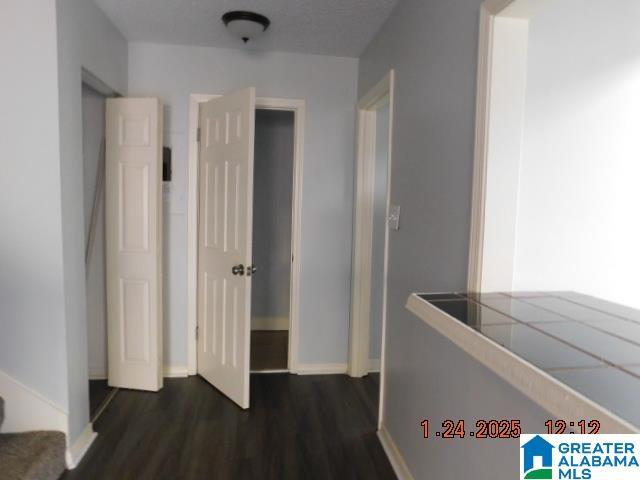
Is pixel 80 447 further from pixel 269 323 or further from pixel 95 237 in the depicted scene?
pixel 269 323

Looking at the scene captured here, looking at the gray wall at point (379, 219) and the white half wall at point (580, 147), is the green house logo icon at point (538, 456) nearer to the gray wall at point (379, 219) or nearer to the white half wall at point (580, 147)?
the white half wall at point (580, 147)

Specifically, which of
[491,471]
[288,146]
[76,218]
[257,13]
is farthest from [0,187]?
[288,146]

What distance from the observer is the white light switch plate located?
2.27m

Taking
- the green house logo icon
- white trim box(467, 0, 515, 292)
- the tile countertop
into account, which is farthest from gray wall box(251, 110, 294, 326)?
the green house logo icon

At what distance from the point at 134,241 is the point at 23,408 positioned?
3.69 feet

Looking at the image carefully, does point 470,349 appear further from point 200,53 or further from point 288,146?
point 288,146

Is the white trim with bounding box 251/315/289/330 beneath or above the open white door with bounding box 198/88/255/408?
beneath

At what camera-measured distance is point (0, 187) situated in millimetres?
1987

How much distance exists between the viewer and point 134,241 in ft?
9.30

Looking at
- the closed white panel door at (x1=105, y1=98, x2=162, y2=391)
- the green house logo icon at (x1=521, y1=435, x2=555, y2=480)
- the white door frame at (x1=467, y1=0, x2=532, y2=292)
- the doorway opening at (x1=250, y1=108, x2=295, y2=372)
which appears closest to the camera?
the green house logo icon at (x1=521, y1=435, x2=555, y2=480)

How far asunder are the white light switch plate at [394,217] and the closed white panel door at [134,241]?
4.99 feet

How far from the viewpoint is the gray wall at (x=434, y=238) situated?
1.40m

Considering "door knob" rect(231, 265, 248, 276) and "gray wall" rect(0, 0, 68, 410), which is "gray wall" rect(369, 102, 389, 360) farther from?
"gray wall" rect(0, 0, 68, 410)

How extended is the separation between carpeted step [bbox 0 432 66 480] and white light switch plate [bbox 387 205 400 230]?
1943mm
